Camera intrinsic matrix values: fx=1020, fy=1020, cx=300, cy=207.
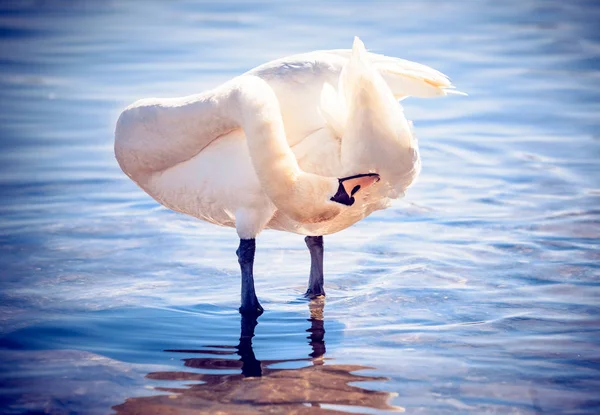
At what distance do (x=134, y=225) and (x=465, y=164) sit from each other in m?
3.49

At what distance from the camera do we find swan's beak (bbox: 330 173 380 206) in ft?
18.2

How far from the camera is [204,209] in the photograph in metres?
6.39

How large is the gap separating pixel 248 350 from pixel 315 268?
1276 mm

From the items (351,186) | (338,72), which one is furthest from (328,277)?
(351,186)

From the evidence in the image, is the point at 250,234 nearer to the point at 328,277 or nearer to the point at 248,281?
the point at 248,281

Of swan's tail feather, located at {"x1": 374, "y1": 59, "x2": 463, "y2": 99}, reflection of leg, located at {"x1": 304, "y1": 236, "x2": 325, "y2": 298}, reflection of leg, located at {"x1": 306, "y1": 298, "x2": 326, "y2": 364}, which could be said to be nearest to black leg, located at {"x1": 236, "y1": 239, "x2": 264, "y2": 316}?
reflection of leg, located at {"x1": 306, "y1": 298, "x2": 326, "y2": 364}

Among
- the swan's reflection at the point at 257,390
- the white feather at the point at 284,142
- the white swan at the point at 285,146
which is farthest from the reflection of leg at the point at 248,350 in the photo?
the white feather at the point at 284,142

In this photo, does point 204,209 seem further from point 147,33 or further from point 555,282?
point 147,33

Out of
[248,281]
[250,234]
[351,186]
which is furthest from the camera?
[248,281]

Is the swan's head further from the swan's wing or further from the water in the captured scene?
the water

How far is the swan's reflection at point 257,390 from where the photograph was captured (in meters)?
5.04

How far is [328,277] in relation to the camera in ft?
23.8

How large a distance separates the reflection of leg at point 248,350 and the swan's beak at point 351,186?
1.00 m

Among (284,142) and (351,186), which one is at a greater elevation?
(284,142)
